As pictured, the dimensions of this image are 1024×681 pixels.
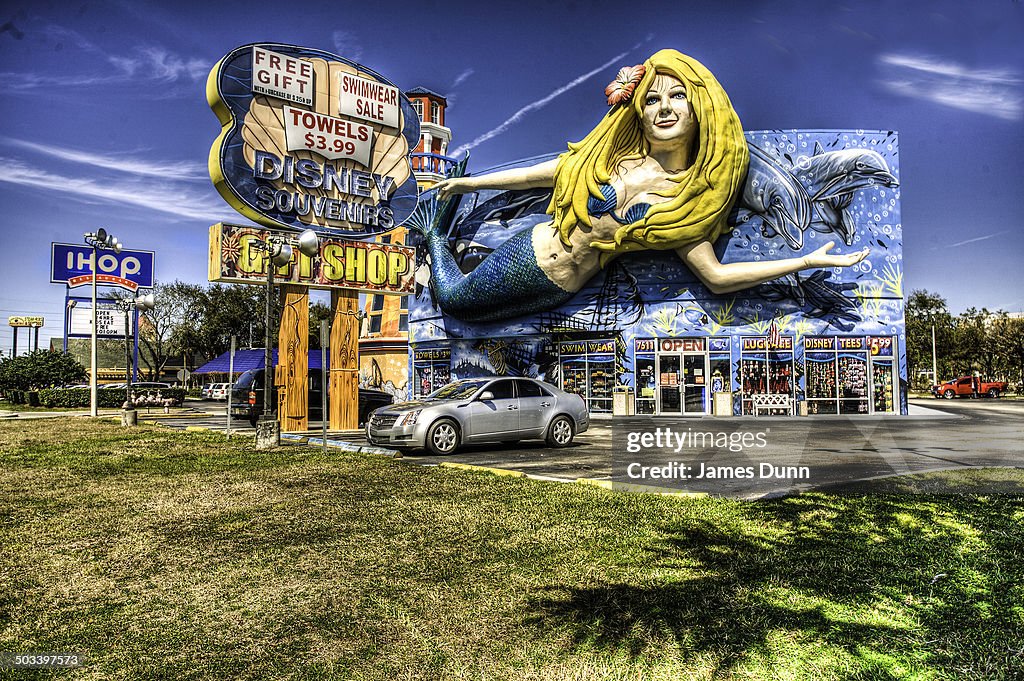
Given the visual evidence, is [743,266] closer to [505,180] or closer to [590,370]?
[590,370]

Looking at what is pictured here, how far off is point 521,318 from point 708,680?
26.4 m

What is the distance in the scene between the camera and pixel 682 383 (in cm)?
2741

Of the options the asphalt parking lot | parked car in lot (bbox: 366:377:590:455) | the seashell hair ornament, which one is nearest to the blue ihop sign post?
the seashell hair ornament

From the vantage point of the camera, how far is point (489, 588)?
190 inches

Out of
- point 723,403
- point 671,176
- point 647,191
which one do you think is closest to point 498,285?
point 647,191

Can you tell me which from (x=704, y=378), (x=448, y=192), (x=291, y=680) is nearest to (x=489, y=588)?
(x=291, y=680)

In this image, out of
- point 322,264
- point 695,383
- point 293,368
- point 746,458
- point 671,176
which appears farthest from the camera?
point 695,383

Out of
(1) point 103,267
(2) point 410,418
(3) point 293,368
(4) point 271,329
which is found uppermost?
(1) point 103,267

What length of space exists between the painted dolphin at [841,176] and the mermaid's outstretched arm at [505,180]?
32.5 ft

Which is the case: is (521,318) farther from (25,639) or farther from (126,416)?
(25,639)

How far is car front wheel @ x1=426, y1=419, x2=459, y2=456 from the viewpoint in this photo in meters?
12.6

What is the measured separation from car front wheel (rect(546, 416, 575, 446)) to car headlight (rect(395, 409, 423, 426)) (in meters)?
2.85

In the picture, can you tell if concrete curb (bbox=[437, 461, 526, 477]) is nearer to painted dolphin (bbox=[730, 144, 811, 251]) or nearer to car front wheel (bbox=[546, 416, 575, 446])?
car front wheel (bbox=[546, 416, 575, 446])

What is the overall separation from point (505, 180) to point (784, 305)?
12638 mm
